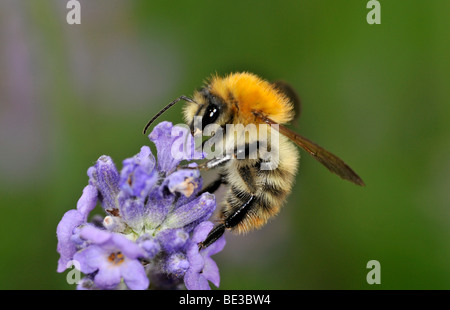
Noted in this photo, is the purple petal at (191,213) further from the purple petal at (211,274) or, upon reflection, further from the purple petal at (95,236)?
the purple petal at (95,236)

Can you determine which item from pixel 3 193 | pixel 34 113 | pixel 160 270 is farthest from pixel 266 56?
pixel 160 270

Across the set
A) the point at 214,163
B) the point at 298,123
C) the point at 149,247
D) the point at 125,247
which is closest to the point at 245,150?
the point at 214,163

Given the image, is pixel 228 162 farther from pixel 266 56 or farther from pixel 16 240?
pixel 266 56

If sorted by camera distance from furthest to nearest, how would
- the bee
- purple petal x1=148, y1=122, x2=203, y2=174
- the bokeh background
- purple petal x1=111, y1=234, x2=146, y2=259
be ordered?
the bokeh background
the bee
purple petal x1=148, y1=122, x2=203, y2=174
purple petal x1=111, y1=234, x2=146, y2=259

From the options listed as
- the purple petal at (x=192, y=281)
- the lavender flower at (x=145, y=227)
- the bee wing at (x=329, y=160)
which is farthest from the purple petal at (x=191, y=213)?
the bee wing at (x=329, y=160)

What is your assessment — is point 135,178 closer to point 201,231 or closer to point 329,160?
point 201,231

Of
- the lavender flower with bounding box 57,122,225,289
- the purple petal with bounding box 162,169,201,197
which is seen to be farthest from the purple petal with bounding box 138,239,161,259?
the purple petal with bounding box 162,169,201,197

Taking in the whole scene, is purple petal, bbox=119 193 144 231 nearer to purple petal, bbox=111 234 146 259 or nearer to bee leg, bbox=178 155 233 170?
purple petal, bbox=111 234 146 259
